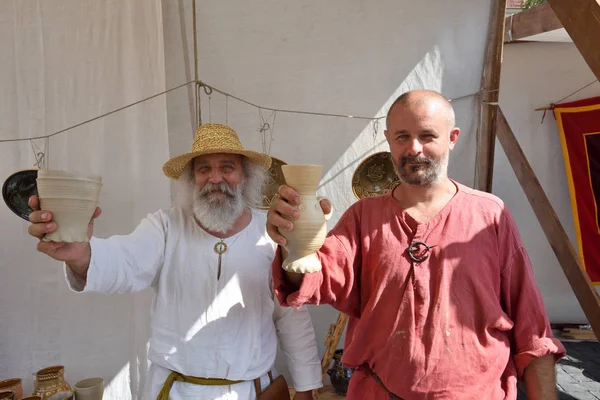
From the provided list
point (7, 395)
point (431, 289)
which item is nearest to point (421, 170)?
point (431, 289)

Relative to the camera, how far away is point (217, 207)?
6.03ft

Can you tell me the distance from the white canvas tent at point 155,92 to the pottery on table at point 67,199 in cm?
157

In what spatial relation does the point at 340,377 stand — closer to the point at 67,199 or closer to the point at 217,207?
the point at 217,207

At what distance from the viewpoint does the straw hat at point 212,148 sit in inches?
73.9

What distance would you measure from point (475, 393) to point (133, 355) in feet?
7.62

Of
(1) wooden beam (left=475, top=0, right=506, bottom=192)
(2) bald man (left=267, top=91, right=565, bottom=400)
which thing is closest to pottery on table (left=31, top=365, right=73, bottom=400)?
(2) bald man (left=267, top=91, right=565, bottom=400)

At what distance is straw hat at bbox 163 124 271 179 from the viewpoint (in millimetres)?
1878

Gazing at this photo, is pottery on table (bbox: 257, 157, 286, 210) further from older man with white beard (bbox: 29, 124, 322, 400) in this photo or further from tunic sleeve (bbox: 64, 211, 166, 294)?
tunic sleeve (bbox: 64, 211, 166, 294)

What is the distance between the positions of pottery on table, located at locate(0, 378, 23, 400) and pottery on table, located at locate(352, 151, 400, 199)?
256 cm

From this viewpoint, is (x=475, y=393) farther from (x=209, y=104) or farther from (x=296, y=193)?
(x=209, y=104)

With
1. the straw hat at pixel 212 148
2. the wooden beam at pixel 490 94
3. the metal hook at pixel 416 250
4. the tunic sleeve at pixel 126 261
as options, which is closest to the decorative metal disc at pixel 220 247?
the tunic sleeve at pixel 126 261

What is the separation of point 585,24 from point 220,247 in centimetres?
173

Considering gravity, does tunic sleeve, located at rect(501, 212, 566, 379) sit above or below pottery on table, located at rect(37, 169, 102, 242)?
below

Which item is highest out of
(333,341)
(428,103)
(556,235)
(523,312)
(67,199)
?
(428,103)
